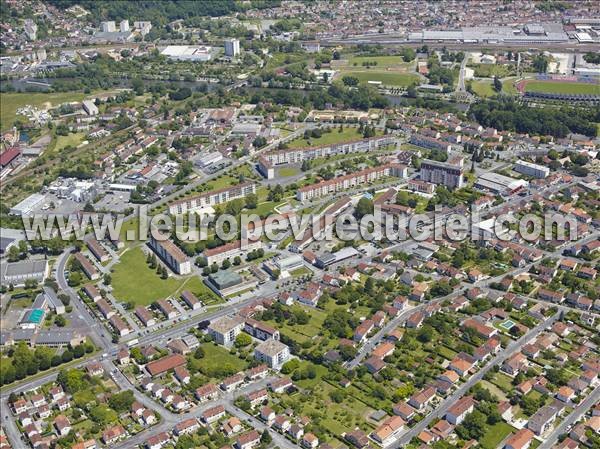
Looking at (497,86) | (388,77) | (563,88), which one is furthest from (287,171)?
(563,88)

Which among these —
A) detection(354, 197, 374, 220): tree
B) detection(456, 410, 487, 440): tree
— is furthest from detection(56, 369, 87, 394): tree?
detection(354, 197, 374, 220): tree

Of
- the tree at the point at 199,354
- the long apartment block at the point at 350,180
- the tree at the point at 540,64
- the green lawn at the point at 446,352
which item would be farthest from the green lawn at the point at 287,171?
the tree at the point at 540,64

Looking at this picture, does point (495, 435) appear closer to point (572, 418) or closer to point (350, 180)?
point (572, 418)

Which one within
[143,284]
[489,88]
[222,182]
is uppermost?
[489,88]

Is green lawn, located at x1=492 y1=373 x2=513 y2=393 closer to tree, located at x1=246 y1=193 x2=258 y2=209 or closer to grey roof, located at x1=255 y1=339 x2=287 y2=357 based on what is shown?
grey roof, located at x1=255 y1=339 x2=287 y2=357

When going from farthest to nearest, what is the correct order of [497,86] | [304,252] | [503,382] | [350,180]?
[497,86], [350,180], [304,252], [503,382]

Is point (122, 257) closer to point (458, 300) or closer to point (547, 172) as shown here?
point (458, 300)
